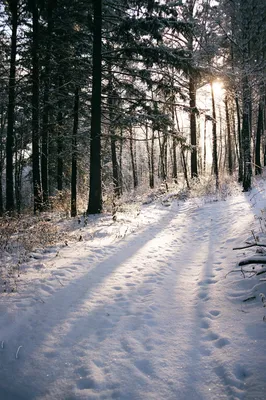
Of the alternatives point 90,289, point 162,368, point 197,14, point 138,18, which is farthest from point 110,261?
point 197,14

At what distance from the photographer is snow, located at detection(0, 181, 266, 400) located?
2451 millimetres

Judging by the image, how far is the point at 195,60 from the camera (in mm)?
9023

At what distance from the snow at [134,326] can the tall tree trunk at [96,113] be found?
149 inches

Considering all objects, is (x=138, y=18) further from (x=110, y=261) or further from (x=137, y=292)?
(x=137, y=292)

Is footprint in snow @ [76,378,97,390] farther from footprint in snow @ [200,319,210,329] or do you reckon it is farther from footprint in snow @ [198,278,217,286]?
footprint in snow @ [198,278,217,286]

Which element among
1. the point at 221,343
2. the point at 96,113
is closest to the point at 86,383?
the point at 221,343

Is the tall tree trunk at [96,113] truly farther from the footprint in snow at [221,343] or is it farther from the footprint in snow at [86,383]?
the footprint in snow at [86,383]

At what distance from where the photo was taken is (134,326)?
3.35 meters

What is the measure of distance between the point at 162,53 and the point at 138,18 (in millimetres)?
1353

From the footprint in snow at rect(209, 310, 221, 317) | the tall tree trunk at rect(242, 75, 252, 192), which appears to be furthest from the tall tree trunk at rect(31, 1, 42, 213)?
the tall tree trunk at rect(242, 75, 252, 192)

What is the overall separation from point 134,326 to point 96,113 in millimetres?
8222

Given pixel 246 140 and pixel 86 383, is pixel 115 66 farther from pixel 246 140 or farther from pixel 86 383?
pixel 86 383

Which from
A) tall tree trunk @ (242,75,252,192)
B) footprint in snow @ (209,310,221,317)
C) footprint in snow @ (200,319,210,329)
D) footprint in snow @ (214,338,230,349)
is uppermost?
tall tree trunk @ (242,75,252,192)

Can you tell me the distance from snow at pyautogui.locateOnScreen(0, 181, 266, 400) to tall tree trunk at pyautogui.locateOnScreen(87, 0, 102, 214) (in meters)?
3.77
